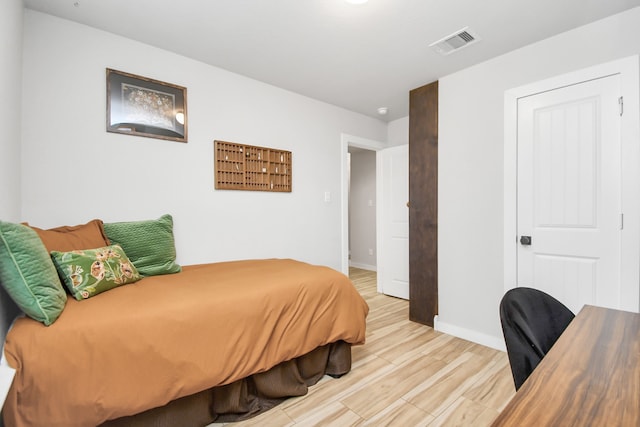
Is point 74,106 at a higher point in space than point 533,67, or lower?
lower

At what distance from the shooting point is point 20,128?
1781mm

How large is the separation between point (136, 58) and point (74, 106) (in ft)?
1.94

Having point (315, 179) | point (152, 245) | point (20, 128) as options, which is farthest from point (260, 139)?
point (20, 128)

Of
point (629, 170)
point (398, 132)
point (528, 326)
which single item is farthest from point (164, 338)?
point (398, 132)

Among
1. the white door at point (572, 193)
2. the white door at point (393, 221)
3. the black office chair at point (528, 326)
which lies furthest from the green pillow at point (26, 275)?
the white door at point (393, 221)

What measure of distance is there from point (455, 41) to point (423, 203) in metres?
1.49

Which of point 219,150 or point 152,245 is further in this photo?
point 219,150

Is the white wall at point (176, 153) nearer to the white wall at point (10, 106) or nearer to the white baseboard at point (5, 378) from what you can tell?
the white wall at point (10, 106)

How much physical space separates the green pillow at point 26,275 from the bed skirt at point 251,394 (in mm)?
593

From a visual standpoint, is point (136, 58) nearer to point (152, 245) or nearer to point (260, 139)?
point (260, 139)

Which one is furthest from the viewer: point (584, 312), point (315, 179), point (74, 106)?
point (315, 179)

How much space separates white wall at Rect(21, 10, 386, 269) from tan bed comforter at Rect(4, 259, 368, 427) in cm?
67

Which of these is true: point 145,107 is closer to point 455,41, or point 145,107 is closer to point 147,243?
point 147,243

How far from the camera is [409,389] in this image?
6.30ft
